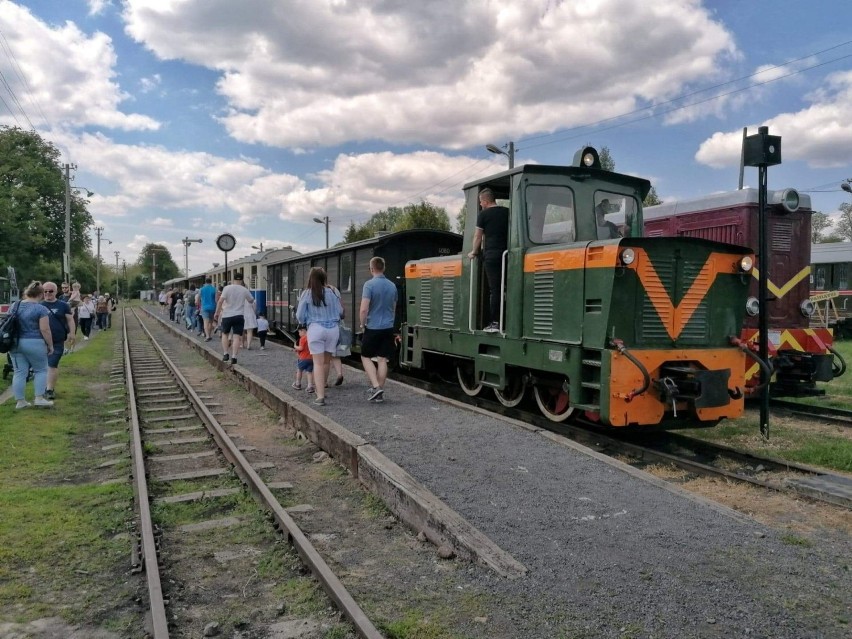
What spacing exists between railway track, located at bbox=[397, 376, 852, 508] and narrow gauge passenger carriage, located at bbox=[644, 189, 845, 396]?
2.72 meters

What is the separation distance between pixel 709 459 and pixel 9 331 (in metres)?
8.28

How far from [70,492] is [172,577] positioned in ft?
6.78

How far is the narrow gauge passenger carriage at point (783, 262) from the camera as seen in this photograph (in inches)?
349

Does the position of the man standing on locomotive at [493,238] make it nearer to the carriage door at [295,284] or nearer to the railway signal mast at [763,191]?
the railway signal mast at [763,191]

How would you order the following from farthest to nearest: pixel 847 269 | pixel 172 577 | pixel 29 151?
pixel 29 151 < pixel 847 269 < pixel 172 577

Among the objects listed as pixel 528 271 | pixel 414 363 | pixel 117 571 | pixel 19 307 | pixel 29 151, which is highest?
pixel 29 151

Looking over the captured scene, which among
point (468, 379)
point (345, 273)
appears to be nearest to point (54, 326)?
point (468, 379)

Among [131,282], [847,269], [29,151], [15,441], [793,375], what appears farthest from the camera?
[131,282]

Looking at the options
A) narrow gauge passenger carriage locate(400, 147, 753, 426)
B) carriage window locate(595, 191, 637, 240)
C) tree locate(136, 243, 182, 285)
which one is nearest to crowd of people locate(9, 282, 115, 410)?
narrow gauge passenger carriage locate(400, 147, 753, 426)

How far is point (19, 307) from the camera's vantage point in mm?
8180

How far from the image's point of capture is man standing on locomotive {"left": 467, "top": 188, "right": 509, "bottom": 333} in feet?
24.5

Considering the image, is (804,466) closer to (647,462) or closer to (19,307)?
(647,462)

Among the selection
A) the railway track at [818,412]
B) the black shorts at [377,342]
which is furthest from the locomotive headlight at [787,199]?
the black shorts at [377,342]

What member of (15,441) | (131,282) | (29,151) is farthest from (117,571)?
(131,282)
